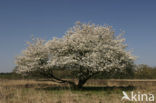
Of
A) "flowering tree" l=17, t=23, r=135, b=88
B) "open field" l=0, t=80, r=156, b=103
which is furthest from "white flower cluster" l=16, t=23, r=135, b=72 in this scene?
"open field" l=0, t=80, r=156, b=103

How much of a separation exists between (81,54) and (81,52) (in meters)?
0.23

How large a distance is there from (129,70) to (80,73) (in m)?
6.33

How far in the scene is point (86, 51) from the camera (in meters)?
22.3

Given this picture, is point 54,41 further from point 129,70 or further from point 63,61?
point 129,70

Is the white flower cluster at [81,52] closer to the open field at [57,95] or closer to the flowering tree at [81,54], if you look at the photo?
the flowering tree at [81,54]

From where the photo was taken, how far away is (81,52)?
2238 centimetres

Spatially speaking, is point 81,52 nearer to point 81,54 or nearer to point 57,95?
point 81,54

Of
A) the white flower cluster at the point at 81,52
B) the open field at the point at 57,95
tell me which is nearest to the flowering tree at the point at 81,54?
the white flower cluster at the point at 81,52

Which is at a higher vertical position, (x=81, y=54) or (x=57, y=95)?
(x=81, y=54)

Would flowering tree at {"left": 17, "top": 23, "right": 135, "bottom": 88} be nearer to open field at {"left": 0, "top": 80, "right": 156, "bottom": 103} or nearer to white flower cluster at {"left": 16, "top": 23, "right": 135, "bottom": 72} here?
white flower cluster at {"left": 16, "top": 23, "right": 135, "bottom": 72}

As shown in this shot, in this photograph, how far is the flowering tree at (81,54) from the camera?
21.2 m

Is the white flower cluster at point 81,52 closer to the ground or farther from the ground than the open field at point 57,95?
farther from the ground

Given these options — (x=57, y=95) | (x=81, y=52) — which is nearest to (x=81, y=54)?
(x=81, y=52)

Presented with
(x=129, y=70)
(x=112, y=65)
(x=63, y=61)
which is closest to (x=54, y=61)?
(x=63, y=61)
